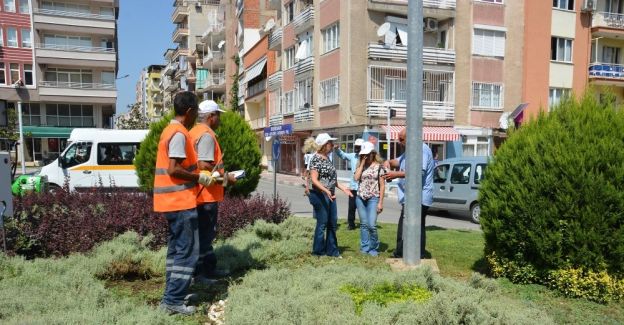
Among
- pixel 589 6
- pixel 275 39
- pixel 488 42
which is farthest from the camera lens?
pixel 275 39

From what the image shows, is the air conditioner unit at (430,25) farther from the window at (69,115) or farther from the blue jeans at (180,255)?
the window at (69,115)

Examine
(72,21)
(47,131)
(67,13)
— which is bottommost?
(47,131)

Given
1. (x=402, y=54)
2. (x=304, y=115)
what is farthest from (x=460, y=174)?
(x=304, y=115)

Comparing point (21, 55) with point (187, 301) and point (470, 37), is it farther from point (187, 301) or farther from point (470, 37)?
point (187, 301)

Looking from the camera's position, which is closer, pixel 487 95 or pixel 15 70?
pixel 487 95

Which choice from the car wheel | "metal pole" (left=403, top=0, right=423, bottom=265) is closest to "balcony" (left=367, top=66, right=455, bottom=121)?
the car wheel

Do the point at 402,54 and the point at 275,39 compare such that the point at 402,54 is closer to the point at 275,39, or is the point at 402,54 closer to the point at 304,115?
the point at 304,115

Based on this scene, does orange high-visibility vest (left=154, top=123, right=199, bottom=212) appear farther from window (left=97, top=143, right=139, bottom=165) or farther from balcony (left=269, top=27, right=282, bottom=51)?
balcony (left=269, top=27, right=282, bottom=51)

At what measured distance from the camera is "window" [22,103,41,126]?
43222 mm

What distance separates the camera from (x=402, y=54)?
88.3 ft

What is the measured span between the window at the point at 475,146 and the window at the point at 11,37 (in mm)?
39080

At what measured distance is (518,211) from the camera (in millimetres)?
5152

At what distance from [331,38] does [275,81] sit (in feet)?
32.8

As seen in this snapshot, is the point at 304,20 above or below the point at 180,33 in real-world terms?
below
